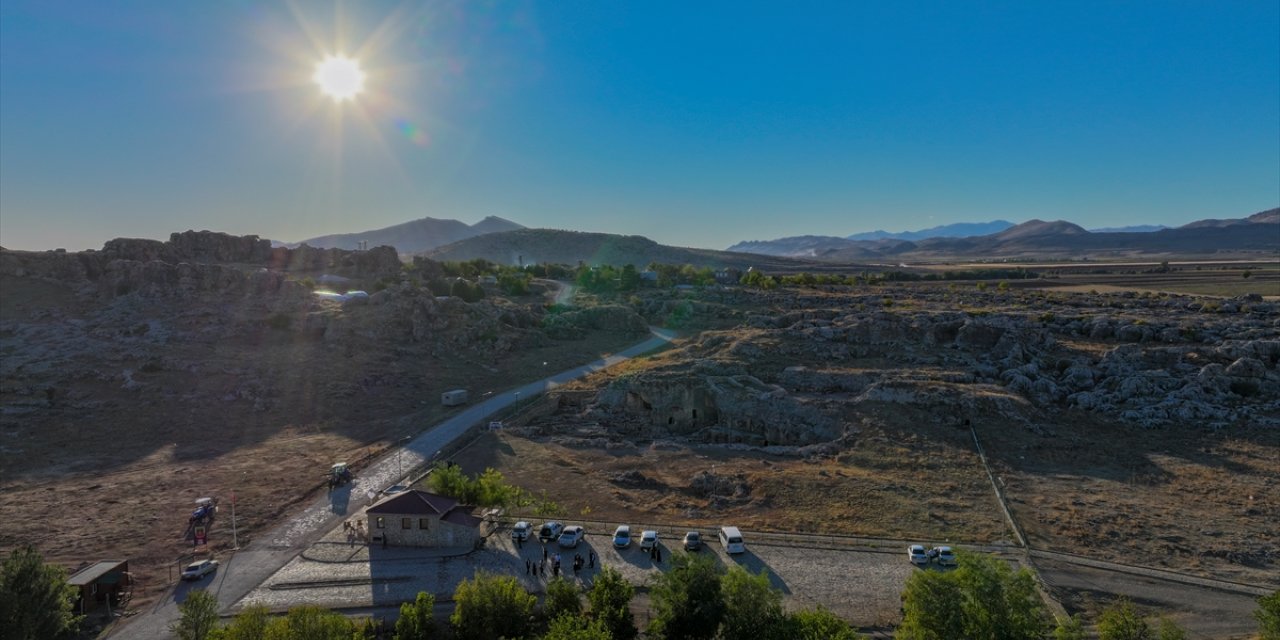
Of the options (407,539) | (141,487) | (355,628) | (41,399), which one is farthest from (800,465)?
(41,399)

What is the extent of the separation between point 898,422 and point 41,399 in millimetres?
56443

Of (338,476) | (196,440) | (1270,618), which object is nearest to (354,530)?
(338,476)

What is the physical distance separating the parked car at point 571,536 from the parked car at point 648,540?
2.40m

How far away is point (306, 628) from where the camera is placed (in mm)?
15250

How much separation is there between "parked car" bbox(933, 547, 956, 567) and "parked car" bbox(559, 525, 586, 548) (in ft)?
42.3

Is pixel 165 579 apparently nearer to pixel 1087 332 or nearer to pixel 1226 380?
pixel 1226 380

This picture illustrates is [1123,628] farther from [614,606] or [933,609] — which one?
[614,606]

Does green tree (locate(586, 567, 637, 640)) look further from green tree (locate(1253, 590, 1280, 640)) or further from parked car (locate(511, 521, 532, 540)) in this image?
green tree (locate(1253, 590, 1280, 640))

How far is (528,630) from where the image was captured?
57.9 feet

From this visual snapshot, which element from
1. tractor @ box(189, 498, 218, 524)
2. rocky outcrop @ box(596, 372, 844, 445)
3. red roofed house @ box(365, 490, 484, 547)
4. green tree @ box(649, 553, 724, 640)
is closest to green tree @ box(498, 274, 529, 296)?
rocky outcrop @ box(596, 372, 844, 445)

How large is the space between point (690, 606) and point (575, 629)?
3096mm

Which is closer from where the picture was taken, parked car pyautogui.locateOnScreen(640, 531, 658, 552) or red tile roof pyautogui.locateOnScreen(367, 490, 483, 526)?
parked car pyautogui.locateOnScreen(640, 531, 658, 552)

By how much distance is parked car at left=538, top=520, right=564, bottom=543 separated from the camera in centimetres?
2491

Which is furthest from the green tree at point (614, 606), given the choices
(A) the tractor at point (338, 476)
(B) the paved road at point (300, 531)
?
(A) the tractor at point (338, 476)
